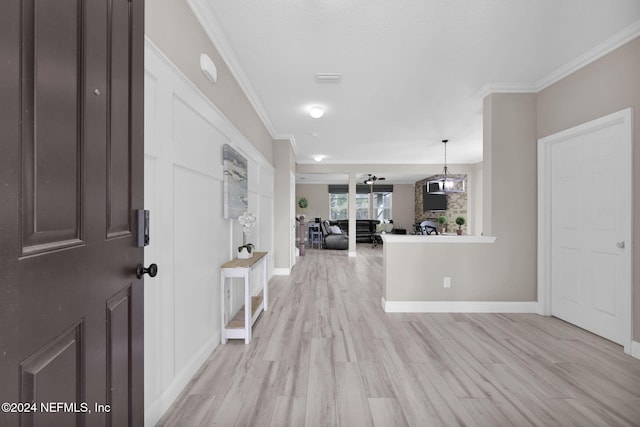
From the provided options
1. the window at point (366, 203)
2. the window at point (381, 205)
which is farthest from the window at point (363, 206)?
the window at point (381, 205)

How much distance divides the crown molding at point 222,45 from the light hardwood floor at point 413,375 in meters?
2.53

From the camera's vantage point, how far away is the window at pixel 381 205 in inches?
477

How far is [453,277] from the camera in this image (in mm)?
3301

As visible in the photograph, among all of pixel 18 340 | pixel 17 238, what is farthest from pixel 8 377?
pixel 17 238

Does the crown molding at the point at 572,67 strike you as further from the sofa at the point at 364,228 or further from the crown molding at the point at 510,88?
the sofa at the point at 364,228

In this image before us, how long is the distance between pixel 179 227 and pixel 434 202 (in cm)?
941

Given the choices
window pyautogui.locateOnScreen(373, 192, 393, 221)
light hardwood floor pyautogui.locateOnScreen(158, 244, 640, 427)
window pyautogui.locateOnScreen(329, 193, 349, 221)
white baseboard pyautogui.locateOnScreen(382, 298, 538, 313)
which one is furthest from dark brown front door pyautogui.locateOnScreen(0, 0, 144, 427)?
window pyautogui.locateOnScreen(373, 192, 393, 221)

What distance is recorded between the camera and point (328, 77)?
2.93m

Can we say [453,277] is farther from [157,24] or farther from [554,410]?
[157,24]

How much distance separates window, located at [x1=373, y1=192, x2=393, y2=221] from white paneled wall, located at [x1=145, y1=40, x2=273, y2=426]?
10206mm

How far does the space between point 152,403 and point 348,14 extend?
2764mm

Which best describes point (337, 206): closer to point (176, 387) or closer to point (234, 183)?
point (234, 183)

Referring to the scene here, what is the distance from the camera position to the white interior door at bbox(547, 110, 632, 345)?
2.41 meters

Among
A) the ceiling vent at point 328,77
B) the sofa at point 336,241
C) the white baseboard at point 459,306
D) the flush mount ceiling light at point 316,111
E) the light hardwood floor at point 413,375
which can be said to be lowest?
the light hardwood floor at point 413,375
